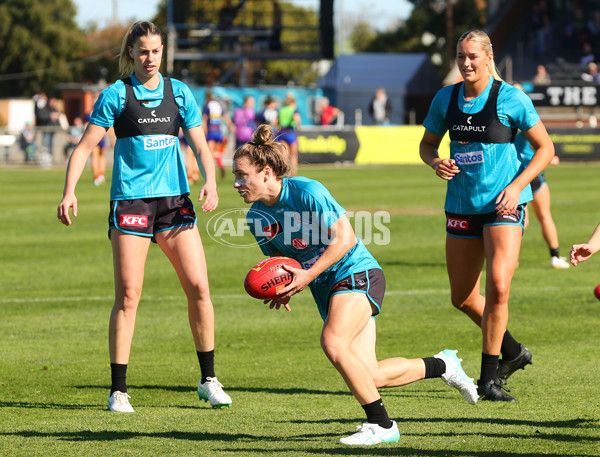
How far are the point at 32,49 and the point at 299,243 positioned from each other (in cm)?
Result: 7427

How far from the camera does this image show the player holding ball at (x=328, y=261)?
534 cm

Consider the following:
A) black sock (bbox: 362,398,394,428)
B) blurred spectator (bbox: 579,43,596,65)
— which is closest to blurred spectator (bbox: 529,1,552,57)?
blurred spectator (bbox: 579,43,596,65)

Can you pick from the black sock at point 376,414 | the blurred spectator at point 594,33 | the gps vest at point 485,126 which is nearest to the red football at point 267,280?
the black sock at point 376,414

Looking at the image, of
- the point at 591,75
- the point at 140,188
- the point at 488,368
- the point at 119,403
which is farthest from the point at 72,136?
the point at 488,368

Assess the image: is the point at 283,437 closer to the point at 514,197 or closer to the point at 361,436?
the point at 361,436

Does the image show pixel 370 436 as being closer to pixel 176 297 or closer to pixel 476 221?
pixel 476 221

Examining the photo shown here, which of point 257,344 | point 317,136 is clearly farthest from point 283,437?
point 317,136

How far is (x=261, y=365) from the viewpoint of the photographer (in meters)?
7.79

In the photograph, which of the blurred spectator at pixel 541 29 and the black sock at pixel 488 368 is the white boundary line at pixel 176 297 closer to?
the black sock at pixel 488 368

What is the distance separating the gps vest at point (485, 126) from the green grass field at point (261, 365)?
5.65 feet

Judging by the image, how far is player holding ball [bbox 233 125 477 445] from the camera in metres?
5.34

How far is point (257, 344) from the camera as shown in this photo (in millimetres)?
8578

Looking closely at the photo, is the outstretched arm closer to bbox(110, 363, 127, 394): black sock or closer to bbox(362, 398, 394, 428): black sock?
bbox(110, 363, 127, 394): black sock

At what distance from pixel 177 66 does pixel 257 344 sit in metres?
40.7
